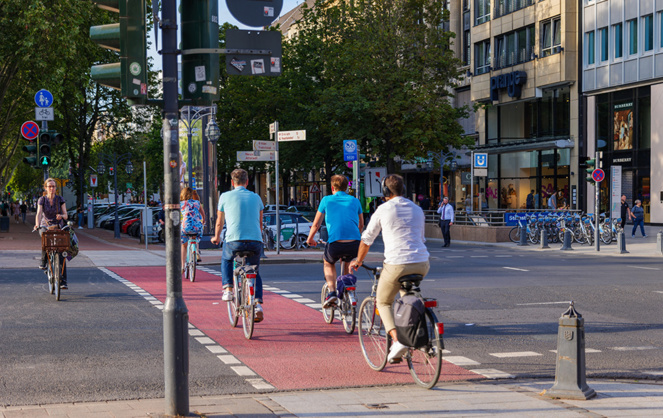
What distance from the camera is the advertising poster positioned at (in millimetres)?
42719

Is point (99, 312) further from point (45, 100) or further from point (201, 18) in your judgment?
point (45, 100)

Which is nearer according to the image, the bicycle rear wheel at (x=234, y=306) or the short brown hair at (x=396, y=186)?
the short brown hair at (x=396, y=186)

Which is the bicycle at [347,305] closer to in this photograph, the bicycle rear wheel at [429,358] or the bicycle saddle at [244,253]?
the bicycle saddle at [244,253]

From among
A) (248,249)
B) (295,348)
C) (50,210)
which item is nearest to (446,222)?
(50,210)

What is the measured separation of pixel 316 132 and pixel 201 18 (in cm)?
3882

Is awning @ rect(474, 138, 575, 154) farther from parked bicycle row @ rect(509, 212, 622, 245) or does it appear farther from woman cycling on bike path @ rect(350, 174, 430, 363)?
woman cycling on bike path @ rect(350, 174, 430, 363)

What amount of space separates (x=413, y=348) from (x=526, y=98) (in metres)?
44.3

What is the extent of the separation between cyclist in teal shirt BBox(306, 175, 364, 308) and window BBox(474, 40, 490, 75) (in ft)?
148

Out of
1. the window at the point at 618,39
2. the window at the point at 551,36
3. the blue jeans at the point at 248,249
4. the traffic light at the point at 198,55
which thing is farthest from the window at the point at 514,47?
the traffic light at the point at 198,55

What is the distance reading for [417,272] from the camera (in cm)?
751

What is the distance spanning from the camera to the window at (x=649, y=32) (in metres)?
41.0

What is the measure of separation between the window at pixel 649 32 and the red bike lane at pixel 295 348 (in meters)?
32.3

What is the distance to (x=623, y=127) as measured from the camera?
4316 centimetres

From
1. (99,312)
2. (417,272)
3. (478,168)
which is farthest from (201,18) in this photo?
(478,168)
